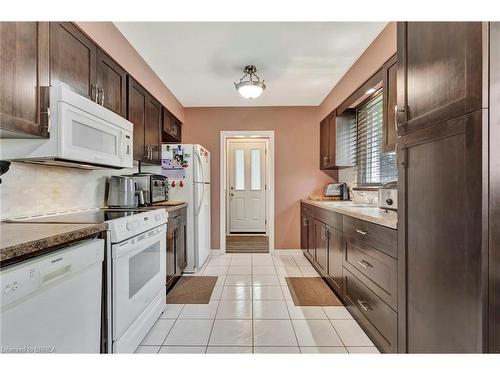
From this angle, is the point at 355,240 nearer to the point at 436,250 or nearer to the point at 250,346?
the point at 436,250

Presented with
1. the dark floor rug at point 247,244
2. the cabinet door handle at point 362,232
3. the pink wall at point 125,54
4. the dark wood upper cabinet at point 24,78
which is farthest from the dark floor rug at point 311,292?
the pink wall at point 125,54

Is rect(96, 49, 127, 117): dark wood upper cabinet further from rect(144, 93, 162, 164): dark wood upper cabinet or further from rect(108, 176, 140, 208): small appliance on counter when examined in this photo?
rect(108, 176, 140, 208): small appliance on counter

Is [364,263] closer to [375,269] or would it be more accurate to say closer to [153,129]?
[375,269]

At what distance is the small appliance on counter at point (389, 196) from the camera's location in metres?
1.90

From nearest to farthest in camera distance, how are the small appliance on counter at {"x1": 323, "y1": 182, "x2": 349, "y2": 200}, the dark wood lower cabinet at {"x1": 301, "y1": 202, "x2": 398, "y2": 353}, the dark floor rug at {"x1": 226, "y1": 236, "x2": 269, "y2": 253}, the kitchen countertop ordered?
the dark wood lower cabinet at {"x1": 301, "y1": 202, "x2": 398, "y2": 353}
the kitchen countertop
the small appliance on counter at {"x1": 323, "y1": 182, "x2": 349, "y2": 200}
the dark floor rug at {"x1": 226, "y1": 236, "x2": 269, "y2": 253}

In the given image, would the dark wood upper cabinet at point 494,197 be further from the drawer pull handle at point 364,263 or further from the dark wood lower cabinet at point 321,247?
the dark wood lower cabinet at point 321,247

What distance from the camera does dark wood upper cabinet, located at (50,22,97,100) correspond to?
1.37 meters

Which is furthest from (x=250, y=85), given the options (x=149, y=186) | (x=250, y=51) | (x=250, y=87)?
(x=149, y=186)

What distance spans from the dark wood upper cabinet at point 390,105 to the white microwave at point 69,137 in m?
2.18

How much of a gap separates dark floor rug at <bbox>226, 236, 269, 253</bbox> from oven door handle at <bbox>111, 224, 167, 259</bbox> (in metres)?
2.38

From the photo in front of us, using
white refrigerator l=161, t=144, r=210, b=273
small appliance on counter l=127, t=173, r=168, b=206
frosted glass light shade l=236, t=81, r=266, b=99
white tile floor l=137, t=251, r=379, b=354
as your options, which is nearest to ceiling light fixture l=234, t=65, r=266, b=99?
frosted glass light shade l=236, t=81, r=266, b=99

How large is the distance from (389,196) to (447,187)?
A: 45.1 inches

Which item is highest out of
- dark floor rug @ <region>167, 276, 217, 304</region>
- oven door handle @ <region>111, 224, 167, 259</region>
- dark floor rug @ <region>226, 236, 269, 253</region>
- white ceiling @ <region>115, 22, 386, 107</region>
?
white ceiling @ <region>115, 22, 386, 107</region>
